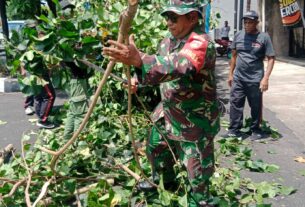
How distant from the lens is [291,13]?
12.9 metres

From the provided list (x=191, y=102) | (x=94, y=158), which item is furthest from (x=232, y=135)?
(x=191, y=102)

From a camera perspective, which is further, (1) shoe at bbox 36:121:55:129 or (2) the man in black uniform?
(1) shoe at bbox 36:121:55:129

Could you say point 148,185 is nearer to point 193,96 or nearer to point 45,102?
point 193,96

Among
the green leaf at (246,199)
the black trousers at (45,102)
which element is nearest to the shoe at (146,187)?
the green leaf at (246,199)

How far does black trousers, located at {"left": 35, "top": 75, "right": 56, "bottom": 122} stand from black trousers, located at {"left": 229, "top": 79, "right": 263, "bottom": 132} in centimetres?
267

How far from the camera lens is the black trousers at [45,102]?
6.30 m

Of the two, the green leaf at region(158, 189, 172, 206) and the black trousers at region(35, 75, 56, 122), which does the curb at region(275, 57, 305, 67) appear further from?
the green leaf at region(158, 189, 172, 206)

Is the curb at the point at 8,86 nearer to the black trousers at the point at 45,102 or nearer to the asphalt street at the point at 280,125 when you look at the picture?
the asphalt street at the point at 280,125

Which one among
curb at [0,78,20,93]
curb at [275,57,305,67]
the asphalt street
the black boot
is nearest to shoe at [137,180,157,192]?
the black boot

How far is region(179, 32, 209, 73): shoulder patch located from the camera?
2479 mm

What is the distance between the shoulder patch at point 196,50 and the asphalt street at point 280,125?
5.45ft

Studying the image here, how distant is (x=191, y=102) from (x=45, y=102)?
3.93 m

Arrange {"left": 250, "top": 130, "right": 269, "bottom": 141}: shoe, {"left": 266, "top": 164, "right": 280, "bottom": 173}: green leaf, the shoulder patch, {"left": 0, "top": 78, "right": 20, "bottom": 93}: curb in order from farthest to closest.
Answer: {"left": 0, "top": 78, "right": 20, "bottom": 93}: curb < {"left": 250, "top": 130, "right": 269, "bottom": 141}: shoe < {"left": 266, "top": 164, "right": 280, "bottom": 173}: green leaf < the shoulder patch

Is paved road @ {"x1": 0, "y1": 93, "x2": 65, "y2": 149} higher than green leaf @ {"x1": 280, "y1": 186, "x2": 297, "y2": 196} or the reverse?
higher
